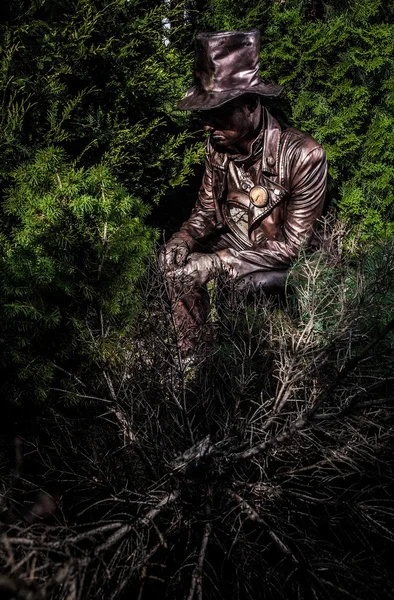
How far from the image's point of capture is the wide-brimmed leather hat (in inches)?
114

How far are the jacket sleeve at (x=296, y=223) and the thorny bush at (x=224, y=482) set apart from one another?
85 cm

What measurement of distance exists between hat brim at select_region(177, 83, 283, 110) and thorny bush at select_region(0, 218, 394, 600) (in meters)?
1.29

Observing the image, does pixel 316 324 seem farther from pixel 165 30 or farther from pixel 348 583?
pixel 165 30

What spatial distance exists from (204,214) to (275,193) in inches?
27.0

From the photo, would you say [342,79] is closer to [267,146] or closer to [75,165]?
[267,146]

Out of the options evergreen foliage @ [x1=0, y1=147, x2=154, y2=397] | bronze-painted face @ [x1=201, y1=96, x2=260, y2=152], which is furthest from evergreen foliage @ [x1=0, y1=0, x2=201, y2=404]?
bronze-painted face @ [x1=201, y1=96, x2=260, y2=152]

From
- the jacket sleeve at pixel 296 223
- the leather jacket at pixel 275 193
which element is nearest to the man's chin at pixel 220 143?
the leather jacket at pixel 275 193

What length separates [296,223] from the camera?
10.8ft

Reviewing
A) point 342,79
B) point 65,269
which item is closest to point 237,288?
point 65,269

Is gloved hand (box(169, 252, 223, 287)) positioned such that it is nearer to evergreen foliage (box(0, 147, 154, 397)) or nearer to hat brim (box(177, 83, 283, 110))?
evergreen foliage (box(0, 147, 154, 397))

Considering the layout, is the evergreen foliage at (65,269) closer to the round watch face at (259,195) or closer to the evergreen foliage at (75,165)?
the evergreen foliage at (75,165)

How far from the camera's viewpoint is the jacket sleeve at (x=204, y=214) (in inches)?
144

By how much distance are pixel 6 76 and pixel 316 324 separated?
225 cm

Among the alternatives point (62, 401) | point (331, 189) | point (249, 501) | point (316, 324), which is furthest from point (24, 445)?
point (331, 189)
